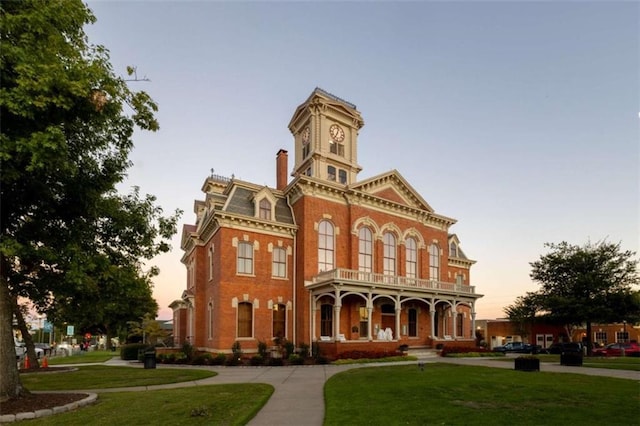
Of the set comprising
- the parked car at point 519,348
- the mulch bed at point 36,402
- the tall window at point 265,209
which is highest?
the tall window at point 265,209

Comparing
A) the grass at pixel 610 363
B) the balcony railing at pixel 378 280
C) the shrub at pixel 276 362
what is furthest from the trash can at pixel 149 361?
the grass at pixel 610 363

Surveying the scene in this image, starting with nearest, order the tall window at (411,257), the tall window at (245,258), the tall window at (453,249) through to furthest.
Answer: the tall window at (245,258)
the tall window at (411,257)
the tall window at (453,249)

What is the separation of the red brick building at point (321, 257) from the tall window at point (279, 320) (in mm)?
66

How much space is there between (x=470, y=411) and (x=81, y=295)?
1120 cm

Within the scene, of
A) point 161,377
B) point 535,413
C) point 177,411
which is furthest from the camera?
point 161,377

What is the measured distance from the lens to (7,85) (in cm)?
994

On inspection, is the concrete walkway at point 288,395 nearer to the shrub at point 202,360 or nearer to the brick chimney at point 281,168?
the shrub at point 202,360

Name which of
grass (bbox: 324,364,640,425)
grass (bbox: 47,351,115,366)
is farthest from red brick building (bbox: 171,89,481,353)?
grass (bbox: 324,364,640,425)

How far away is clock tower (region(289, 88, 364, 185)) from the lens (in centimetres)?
3481

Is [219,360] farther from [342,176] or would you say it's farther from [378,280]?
[342,176]

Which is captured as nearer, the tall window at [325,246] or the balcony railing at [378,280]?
the balcony railing at [378,280]

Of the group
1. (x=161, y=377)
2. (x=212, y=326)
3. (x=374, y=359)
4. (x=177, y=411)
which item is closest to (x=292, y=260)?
(x=212, y=326)

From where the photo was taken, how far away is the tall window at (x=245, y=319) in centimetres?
2767

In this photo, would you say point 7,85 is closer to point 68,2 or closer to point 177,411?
point 68,2
